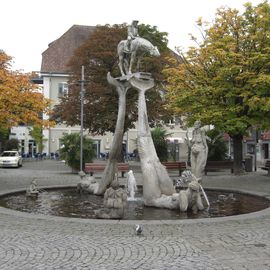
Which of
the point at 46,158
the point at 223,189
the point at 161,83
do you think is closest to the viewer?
the point at 223,189

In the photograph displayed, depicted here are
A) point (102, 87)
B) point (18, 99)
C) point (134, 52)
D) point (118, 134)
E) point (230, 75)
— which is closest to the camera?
point (134, 52)

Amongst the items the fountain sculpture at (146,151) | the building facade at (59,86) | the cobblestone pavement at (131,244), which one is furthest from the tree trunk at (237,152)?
the building facade at (59,86)

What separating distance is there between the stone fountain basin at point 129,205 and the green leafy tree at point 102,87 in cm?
1567

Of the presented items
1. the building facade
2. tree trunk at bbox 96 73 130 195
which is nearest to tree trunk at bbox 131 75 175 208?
tree trunk at bbox 96 73 130 195

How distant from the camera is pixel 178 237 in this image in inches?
312

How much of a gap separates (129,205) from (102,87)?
1957 cm

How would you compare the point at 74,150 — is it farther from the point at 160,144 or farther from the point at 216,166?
the point at 160,144

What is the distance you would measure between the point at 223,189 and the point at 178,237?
882 centimetres

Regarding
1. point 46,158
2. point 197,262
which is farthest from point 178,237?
point 46,158

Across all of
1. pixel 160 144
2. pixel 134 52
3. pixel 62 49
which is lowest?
pixel 160 144

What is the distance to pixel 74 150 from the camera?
26.2 metres

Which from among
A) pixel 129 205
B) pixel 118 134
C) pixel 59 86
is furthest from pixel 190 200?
pixel 59 86

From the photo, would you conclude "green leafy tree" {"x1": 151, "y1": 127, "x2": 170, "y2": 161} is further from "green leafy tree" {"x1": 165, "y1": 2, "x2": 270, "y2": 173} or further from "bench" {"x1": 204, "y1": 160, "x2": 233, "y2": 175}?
"green leafy tree" {"x1": 165, "y1": 2, "x2": 270, "y2": 173}

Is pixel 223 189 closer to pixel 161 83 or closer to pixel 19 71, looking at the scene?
pixel 19 71
